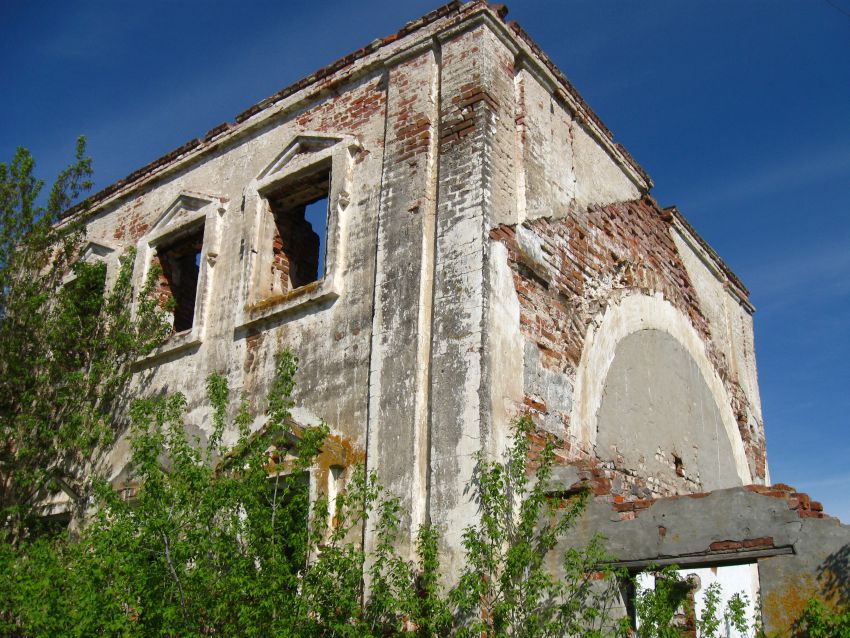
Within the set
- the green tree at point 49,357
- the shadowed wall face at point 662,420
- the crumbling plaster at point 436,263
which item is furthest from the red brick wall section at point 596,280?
the green tree at point 49,357

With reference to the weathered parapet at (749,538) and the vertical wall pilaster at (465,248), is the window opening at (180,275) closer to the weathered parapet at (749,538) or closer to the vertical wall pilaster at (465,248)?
the vertical wall pilaster at (465,248)

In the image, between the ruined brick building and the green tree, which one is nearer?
the ruined brick building

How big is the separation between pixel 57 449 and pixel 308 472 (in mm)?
3699

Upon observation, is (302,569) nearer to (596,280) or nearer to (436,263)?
(436,263)

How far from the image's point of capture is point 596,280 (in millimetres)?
8133

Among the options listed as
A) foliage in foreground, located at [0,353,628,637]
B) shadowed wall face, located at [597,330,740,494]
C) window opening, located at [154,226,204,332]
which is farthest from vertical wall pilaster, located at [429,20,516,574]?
window opening, located at [154,226,204,332]

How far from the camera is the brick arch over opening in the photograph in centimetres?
731

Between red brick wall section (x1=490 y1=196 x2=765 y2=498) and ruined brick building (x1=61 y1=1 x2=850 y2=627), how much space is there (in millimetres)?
29

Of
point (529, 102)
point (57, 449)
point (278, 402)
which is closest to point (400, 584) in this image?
point (278, 402)

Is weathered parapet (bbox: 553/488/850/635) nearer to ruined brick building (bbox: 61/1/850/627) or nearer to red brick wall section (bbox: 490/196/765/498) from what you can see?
ruined brick building (bbox: 61/1/850/627)

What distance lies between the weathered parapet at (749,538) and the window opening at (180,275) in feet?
18.5

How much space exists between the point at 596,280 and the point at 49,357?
5.87m

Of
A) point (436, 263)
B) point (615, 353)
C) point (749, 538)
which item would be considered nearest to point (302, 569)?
point (436, 263)

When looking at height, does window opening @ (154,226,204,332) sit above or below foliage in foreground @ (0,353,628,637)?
above
